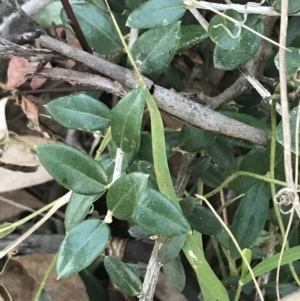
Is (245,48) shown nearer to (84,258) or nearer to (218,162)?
(218,162)

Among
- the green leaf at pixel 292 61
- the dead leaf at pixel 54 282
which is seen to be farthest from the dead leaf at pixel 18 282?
the green leaf at pixel 292 61

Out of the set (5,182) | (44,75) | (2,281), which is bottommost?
(2,281)

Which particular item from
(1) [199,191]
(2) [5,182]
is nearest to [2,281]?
(2) [5,182]

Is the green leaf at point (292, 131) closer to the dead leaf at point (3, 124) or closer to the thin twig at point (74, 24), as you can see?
the thin twig at point (74, 24)

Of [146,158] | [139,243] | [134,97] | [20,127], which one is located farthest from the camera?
[20,127]

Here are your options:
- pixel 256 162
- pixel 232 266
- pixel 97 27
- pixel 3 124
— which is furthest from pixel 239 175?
pixel 3 124

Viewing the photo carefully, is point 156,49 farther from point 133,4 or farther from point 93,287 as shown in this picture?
point 93,287
